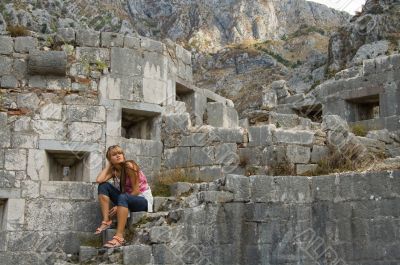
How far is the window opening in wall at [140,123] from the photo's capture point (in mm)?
11703

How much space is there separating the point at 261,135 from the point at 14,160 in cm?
439

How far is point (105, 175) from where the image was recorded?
10.0 m

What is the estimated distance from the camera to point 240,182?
9.62m

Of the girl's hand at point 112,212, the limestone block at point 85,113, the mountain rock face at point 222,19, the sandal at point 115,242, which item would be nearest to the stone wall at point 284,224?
the sandal at point 115,242

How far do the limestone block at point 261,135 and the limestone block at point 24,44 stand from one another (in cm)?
423

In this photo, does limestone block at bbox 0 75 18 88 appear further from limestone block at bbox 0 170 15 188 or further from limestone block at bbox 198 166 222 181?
limestone block at bbox 198 166 222 181

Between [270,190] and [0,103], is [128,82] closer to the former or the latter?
[0,103]

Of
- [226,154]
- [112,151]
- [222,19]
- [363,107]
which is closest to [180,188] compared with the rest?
[226,154]

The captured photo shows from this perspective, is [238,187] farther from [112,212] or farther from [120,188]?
[112,212]

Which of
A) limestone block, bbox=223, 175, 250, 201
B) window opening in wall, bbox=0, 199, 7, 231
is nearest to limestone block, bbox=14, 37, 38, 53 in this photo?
window opening in wall, bbox=0, 199, 7, 231

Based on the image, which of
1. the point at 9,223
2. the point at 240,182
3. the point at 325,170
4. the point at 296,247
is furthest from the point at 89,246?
the point at 325,170

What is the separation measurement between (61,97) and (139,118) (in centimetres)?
169

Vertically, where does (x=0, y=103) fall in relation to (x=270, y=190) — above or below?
above

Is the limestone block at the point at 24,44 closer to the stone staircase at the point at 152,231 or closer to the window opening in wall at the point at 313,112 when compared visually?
the stone staircase at the point at 152,231
